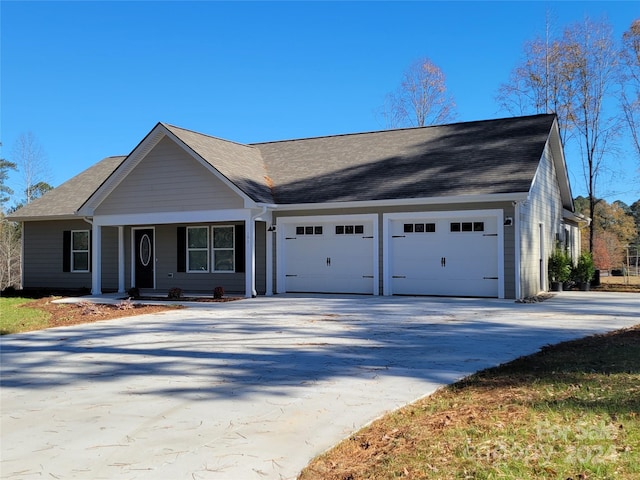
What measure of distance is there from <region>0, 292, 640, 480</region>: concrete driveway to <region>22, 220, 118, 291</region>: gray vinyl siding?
921 centimetres

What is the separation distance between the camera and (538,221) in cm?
1722

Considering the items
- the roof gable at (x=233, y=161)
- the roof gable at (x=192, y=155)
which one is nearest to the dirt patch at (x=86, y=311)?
the roof gable at (x=192, y=155)

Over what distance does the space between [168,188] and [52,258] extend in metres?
7.14

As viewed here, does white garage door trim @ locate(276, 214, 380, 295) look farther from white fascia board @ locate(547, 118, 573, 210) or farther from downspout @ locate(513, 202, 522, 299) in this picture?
white fascia board @ locate(547, 118, 573, 210)

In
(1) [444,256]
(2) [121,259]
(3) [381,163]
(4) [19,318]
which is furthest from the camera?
(2) [121,259]

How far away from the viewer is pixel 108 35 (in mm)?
18547

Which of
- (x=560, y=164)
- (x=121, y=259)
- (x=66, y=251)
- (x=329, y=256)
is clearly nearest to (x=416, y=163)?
(x=329, y=256)

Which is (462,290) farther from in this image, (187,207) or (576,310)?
(187,207)

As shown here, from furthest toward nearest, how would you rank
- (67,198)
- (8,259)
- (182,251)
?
(8,259) → (67,198) → (182,251)

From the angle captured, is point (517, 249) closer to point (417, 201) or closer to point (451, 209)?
point (451, 209)

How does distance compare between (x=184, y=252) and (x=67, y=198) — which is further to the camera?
(x=67, y=198)

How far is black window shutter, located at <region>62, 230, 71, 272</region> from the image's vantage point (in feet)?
68.2

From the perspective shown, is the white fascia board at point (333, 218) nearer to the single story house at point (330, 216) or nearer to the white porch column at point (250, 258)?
the single story house at point (330, 216)

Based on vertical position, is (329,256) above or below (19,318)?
above
